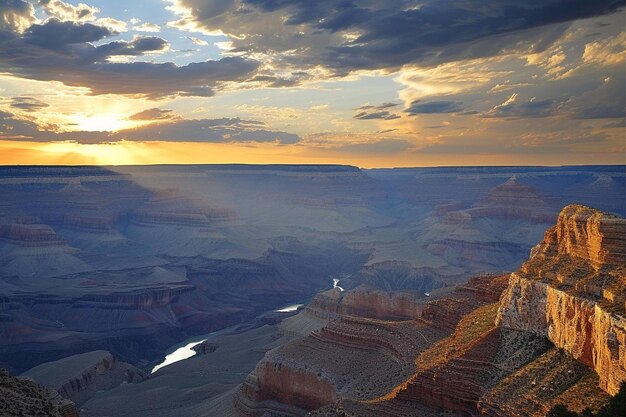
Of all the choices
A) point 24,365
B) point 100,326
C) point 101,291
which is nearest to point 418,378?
point 24,365

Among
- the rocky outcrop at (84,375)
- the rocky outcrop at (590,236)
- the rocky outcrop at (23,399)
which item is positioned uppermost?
the rocky outcrop at (590,236)

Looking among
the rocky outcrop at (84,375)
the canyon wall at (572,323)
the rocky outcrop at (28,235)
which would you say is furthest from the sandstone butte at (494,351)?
the rocky outcrop at (28,235)

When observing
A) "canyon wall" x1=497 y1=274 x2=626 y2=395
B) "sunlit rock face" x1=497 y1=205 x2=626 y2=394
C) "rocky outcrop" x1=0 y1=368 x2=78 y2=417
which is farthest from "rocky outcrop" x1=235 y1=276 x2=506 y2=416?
"rocky outcrop" x1=0 y1=368 x2=78 y2=417

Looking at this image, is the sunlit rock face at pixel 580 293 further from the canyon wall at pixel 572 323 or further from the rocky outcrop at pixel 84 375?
the rocky outcrop at pixel 84 375

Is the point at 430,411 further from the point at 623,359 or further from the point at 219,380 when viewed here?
the point at 219,380

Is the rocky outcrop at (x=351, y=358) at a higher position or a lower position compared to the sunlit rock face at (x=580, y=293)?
lower

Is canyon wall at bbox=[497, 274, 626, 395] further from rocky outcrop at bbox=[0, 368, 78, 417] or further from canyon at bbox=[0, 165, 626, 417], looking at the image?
rocky outcrop at bbox=[0, 368, 78, 417]

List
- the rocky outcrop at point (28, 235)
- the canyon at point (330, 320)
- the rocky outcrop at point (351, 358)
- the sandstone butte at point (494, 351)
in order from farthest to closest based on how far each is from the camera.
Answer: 1. the rocky outcrop at point (28, 235)
2. the rocky outcrop at point (351, 358)
3. the canyon at point (330, 320)
4. the sandstone butte at point (494, 351)
